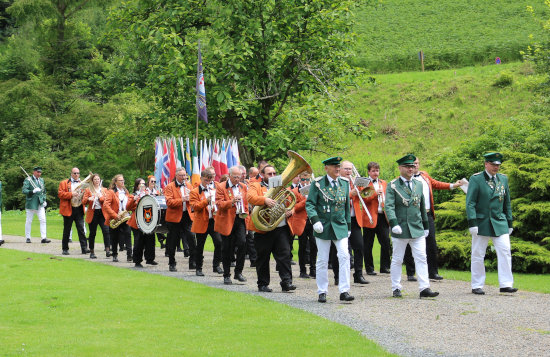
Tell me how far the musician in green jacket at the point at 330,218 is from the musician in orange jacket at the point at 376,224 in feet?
9.40

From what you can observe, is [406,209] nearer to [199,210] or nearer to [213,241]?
[213,241]

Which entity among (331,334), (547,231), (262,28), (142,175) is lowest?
(331,334)

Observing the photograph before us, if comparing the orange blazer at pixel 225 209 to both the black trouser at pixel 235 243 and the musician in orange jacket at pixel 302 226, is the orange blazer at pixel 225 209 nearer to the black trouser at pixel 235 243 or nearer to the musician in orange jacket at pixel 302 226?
the black trouser at pixel 235 243

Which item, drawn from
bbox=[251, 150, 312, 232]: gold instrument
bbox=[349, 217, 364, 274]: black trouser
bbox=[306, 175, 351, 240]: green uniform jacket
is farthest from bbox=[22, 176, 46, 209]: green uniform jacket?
bbox=[306, 175, 351, 240]: green uniform jacket

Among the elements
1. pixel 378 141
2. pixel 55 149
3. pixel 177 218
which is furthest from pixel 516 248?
pixel 378 141

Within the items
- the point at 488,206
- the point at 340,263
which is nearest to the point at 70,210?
the point at 340,263

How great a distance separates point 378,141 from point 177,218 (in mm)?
34092

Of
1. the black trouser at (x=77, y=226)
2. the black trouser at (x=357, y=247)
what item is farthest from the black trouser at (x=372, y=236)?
the black trouser at (x=77, y=226)

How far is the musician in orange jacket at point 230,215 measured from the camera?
42.2ft

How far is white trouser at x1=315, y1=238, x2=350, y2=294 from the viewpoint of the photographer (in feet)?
35.7

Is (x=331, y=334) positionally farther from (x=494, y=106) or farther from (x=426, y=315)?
(x=494, y=106)

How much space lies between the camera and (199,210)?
45.3 ft

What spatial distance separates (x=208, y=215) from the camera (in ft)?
45.5

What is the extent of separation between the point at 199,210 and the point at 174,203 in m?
1.28
